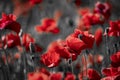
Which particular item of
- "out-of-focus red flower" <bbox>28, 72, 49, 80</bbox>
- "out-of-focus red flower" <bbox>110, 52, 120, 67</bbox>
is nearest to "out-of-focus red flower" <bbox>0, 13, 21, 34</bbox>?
"out-of-focus red flower" <bbox>28, 72, 49, 80</bbox>

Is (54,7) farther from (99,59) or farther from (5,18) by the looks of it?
(5,18)

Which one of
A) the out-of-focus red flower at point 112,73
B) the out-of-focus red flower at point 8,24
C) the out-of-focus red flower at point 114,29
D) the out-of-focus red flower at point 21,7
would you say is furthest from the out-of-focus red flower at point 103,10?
the out-of-focus red flower at point 21,7

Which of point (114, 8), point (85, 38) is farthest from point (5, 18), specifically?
point (114, 8)

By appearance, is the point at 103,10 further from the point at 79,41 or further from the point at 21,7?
the point at 21,7

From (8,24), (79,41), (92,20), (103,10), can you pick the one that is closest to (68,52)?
(79,41)

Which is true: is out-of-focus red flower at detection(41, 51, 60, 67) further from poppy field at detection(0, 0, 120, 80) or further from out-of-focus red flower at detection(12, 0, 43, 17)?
out-of-focus red flower at detection(12, 0, 43, 17)

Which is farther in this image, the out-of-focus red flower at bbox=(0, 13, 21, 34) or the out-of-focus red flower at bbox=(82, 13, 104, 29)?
the out-of-focus red flower at bbox=(82, 13, 104, 29)

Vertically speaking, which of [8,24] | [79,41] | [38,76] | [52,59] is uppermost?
[8,24]

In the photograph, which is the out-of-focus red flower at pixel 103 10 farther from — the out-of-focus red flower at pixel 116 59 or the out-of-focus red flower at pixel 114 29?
the out-of-focus red flower at pixel 116 59

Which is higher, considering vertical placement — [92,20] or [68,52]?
[92,20]
